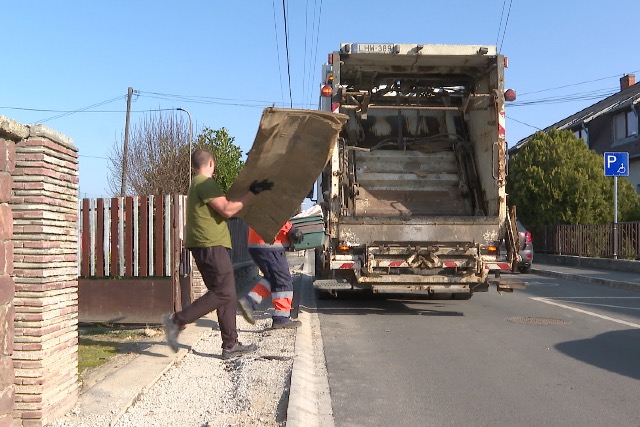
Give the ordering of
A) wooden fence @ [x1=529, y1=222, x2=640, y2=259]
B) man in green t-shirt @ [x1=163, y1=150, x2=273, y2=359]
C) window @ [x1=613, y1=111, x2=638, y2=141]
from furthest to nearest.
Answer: window @ [x1=613, y1=111, x2=638, y2=141], wooden fence @ [x1=529, y1=222, x2=640, y2=259], man in green t-shirt @ [x1=163, y1=150, x2=273, y2=359]

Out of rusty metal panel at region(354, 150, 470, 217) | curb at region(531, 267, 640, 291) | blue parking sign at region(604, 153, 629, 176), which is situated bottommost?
curb at region(531, 267, 640, 291)

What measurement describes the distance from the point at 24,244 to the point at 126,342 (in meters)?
3.45

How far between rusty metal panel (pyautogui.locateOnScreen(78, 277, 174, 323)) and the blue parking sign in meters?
14.6

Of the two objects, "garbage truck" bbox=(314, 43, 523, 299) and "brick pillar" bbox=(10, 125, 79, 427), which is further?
"garbage truck" bbox=(314, 43, 523, 299)

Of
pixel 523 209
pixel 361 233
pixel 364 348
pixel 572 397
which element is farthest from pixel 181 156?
pixel 572 397

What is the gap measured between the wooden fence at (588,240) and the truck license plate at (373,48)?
1245cm

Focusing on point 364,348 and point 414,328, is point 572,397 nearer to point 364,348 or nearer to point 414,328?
point 364,348

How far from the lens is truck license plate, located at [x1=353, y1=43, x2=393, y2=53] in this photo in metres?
9.67

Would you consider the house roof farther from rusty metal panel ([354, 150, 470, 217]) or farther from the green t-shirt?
the green t-shirt

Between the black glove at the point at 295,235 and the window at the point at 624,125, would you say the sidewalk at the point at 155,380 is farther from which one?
the window at the point at 624,125

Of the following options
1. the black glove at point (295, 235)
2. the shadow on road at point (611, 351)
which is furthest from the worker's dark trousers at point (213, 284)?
the shadow on road at point (611, 351)

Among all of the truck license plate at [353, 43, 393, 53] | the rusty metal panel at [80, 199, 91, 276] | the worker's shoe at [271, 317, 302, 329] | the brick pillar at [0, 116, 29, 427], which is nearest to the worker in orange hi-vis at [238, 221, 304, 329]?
the worker's shoe at [271, 317, 302, 329]

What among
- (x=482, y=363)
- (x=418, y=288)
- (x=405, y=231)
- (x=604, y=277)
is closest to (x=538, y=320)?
(x=418, y=288)

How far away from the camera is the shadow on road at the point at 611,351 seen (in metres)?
6.12
